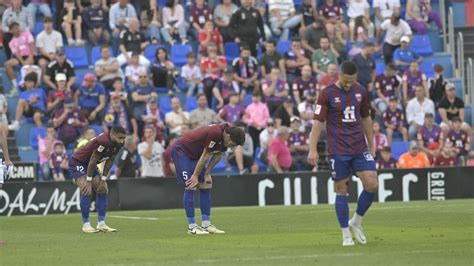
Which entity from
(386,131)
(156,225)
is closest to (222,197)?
(386,131)

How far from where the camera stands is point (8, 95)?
3048cm

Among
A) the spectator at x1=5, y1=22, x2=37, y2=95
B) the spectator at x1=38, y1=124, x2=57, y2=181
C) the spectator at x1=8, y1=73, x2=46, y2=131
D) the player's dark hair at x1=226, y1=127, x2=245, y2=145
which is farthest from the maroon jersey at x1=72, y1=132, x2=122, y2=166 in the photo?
the spectator at x1=5, y1=22, x2=37, y2=95

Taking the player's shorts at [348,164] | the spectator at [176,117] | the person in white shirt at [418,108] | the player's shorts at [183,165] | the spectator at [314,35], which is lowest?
the person in white shirt at [418,108]

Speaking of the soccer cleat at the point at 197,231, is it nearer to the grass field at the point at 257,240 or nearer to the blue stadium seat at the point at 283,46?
Answer: the grass field at the point at 257,240

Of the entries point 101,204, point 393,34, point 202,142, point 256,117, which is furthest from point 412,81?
point 202,142

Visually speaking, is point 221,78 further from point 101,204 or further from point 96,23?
point 101,204

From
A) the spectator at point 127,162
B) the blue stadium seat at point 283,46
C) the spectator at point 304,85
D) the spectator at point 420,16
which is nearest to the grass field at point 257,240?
the spectator at point 127,162

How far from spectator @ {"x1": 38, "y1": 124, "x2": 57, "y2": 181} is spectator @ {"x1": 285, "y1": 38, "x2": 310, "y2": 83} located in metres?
6.99

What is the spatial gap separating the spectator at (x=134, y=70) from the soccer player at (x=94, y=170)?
11220mm

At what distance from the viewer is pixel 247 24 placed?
106ft

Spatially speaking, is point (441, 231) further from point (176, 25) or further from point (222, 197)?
point (176, 25)

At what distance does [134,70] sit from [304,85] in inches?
179

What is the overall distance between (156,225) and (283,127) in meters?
9.11

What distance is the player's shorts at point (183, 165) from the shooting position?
17.8 metres
